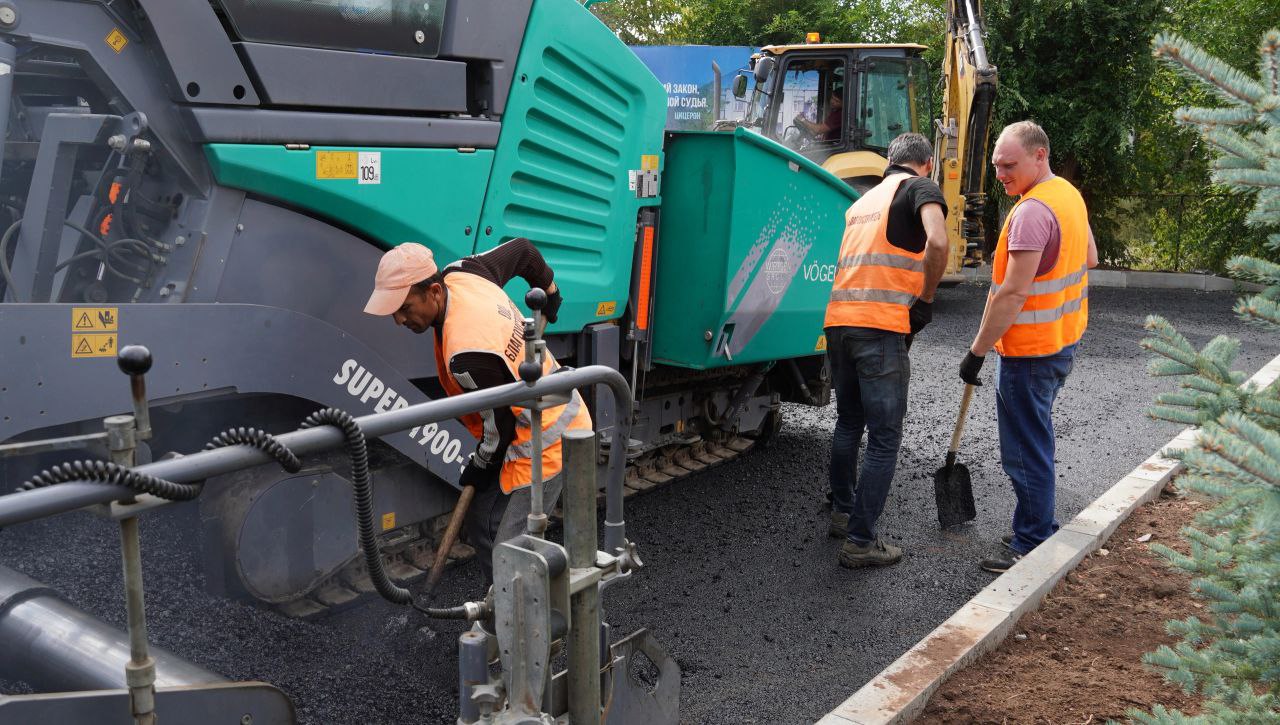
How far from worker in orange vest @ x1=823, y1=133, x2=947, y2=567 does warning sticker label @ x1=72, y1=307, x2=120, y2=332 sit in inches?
118

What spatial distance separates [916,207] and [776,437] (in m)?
2.77

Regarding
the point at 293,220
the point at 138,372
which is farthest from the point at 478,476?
the point at 138,372

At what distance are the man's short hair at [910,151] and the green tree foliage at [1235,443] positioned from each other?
2313 mm

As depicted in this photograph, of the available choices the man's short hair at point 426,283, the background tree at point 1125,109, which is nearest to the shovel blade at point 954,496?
the man's short hair at point 426,283

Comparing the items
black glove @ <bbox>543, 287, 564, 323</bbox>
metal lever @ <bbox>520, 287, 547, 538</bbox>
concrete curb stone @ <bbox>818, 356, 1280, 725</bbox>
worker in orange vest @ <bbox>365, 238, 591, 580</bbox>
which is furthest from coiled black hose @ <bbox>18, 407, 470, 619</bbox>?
black glove @ <bbox>543, 287, 564, 323</bbox>

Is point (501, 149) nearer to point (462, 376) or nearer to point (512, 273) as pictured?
point (512, 273)

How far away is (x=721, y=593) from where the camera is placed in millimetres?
4344

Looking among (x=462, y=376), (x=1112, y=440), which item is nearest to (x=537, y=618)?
(x=462, y=376)

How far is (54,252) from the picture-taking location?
9.55 ft

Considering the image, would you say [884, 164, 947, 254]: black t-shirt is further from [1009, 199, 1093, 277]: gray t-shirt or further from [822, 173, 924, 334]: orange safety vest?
[1009, 199, 1093, 277]: gray t-shirt

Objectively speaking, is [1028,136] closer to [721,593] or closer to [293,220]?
[721,593]

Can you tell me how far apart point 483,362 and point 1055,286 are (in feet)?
8.67

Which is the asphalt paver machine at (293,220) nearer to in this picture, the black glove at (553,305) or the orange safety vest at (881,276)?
the black glove at (553,305)

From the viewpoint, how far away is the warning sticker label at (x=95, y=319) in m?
2.65
